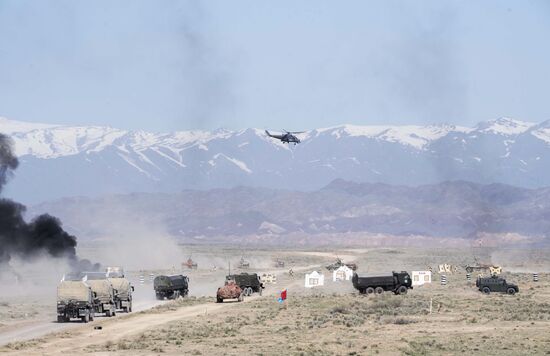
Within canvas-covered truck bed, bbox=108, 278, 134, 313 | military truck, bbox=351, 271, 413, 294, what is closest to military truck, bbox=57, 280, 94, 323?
canvas-covered truck bed, bbox=108, 278, 134, 313


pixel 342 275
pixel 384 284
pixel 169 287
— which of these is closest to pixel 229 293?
pixel 169 287

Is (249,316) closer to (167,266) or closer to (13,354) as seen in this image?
(13,354)

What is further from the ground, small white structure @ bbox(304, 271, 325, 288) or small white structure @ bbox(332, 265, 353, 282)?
small white structure @ bbox(332, 265, 353, 282)

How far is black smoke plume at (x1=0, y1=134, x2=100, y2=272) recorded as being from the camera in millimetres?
126688

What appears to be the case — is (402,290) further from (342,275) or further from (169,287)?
(342,275)

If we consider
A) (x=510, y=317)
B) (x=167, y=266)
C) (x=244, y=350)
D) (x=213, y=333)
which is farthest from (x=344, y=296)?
(x=167, y=266)

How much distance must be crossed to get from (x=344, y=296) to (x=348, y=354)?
38821 mm

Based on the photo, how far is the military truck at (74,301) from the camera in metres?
73.1

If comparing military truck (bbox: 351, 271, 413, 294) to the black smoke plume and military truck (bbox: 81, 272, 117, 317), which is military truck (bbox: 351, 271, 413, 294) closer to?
military truck (bbox: 81, 272, 117, 317)

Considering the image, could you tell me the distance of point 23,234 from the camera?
423 ft

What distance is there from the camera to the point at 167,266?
180625 millimetres

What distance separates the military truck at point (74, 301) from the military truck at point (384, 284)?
1103 inches

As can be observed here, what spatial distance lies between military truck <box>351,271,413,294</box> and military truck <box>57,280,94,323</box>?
28007 mm

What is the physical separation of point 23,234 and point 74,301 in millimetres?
57670
